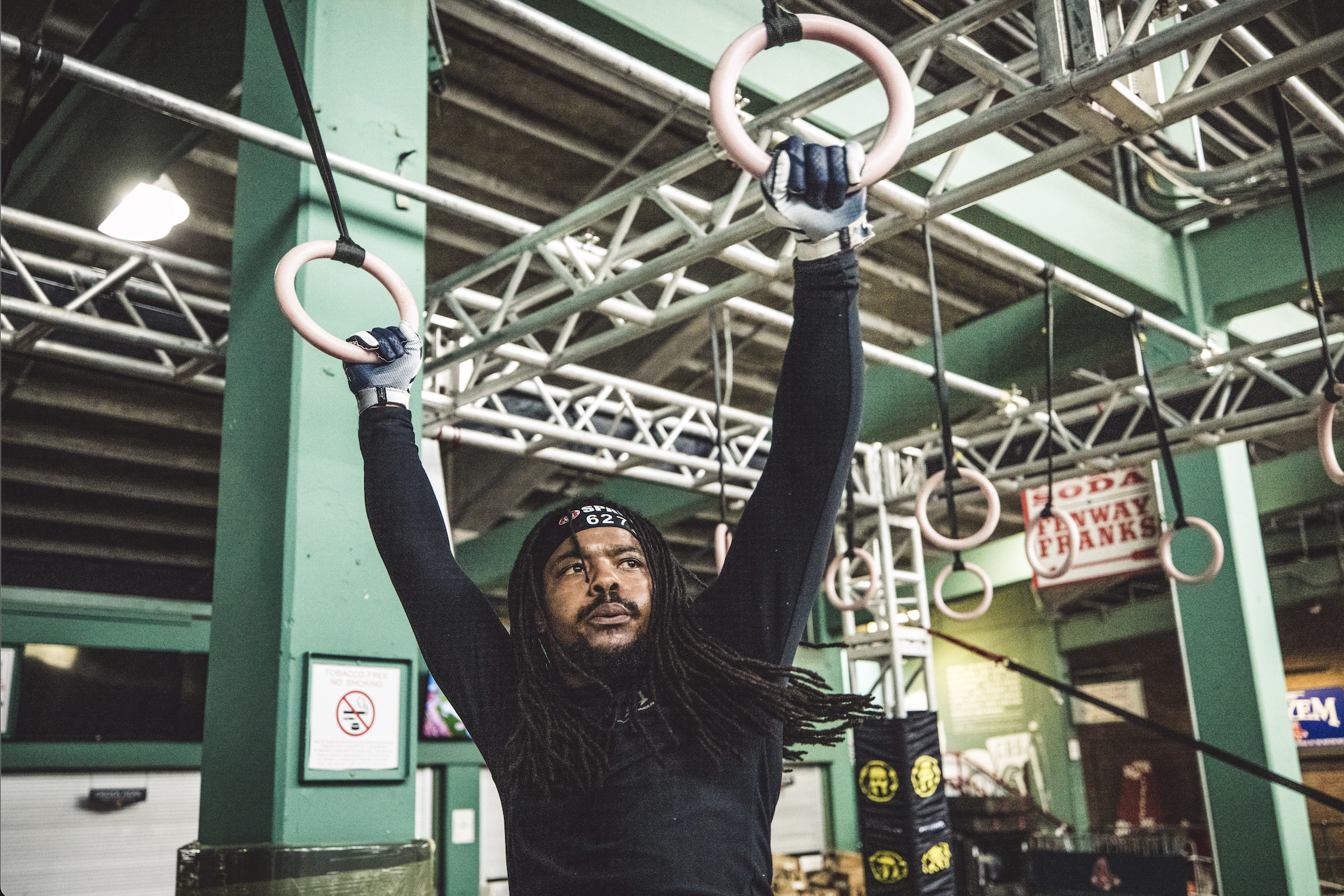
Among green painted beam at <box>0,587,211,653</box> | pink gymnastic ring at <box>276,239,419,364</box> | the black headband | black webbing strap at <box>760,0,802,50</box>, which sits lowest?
the black headband

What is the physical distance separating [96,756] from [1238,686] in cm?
791

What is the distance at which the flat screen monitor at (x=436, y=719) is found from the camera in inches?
394

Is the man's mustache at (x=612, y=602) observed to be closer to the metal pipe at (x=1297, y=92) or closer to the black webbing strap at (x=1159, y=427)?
the metal pipe at (x=1297, y=92)

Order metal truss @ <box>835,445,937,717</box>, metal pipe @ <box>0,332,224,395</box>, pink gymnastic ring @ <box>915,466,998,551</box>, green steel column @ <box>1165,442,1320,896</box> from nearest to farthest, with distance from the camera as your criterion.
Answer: pink gymnastic ring @ <box>915,466,998,551</box>
metal pipe @ <box>0,332,224,395</box>
green steel column @ <box>1165,442,1320,896</box>
metal truss @ <box>835,445,937,717</box>

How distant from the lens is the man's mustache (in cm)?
142

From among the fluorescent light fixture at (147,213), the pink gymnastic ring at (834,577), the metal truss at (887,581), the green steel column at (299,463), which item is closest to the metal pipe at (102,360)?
the fluorescent light fixture at (147,213)

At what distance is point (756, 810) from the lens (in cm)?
137

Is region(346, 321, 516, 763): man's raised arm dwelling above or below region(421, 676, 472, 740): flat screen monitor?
below

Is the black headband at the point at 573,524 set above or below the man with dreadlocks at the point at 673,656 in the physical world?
above

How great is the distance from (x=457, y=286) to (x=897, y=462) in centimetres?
399

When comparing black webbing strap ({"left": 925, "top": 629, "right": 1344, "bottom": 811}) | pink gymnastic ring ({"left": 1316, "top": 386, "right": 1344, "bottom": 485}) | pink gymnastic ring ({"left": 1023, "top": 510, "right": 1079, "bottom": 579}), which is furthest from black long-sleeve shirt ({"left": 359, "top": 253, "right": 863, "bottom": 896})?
pink gymnastic ring ({"left": 1023, "top": 510, "right": 1079, "bottom": 579})

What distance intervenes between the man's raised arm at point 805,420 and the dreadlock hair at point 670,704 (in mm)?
48

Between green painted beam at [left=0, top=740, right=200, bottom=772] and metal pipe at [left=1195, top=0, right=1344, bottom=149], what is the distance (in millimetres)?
8425

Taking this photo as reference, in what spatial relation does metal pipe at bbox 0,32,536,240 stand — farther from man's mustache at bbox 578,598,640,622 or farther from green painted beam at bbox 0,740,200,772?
green painted beam at bbox 0,740,200,772
